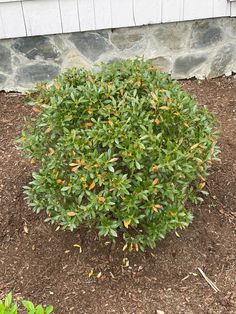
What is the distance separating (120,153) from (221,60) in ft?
9.14

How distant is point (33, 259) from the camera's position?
10.4 ft

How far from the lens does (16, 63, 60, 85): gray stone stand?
477 cm

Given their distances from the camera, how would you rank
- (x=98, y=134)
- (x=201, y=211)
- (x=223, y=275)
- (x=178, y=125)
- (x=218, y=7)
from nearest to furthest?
1. (x=98, y=134)
2. (x=178, y=125)
3. (x=223, y=275)
4. (x=201, y=211)
5. (x=218, y=7)

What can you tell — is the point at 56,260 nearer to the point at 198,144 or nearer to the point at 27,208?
the point at 27,208

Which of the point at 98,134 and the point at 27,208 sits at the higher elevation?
the point at 98,134

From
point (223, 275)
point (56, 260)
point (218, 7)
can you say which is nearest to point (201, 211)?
point (223, 275)

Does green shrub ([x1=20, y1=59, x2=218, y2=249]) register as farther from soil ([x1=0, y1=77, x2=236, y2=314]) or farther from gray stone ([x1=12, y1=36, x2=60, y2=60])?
gray stone ([x1=12, y1=36, x2=60, y2=60])

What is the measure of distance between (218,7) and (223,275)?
2.70m

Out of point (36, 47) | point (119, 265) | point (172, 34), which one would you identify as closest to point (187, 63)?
point (172, 34)

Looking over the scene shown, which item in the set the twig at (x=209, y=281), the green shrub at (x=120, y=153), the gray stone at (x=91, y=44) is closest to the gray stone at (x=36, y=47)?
the gray stone at (x=91, y=44)

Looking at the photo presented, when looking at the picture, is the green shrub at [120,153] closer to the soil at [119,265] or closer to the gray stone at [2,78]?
the soil at [119,265]

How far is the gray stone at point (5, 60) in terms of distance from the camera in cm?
465

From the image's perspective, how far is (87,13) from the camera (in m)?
4.52

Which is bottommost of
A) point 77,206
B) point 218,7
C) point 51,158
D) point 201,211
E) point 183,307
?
point 183,307
